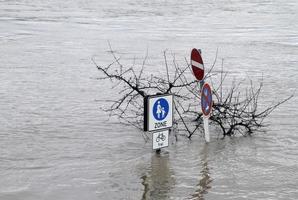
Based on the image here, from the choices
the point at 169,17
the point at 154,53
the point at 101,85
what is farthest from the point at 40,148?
the point at 169,17

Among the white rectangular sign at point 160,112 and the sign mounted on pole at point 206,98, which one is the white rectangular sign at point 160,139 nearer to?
the white rectangular sign at point 160,112

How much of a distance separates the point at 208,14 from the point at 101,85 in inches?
992

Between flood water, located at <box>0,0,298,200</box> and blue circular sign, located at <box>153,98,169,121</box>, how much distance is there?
0.75 meters

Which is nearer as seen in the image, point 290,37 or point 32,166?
point 32,166

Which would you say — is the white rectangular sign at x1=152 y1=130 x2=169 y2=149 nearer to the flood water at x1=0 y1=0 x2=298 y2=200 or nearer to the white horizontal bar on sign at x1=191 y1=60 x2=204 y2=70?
the flood water at x1=0 y1=0 x2=298 y2=200

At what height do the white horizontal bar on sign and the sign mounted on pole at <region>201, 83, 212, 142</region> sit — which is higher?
the white horizontal bar on sign

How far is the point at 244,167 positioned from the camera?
9.30 meters

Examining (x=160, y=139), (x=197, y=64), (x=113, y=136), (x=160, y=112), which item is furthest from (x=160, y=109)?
(x=113, y=136)

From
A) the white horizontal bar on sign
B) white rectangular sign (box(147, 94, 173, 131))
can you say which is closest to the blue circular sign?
white rectangular sign (box(147, 94, 173, 131))

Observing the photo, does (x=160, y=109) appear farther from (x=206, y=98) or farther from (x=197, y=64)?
(x=197, y=64)

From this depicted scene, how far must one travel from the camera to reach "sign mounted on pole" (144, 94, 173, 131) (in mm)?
8742

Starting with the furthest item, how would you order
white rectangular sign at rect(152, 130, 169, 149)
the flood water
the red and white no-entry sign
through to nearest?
the red and white no-entry sign
white rectangular sign at rect(152, 130, 169, 149)
the flood water

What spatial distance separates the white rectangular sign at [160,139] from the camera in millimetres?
9133

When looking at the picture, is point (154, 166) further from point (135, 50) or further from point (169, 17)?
point (169, 17)
